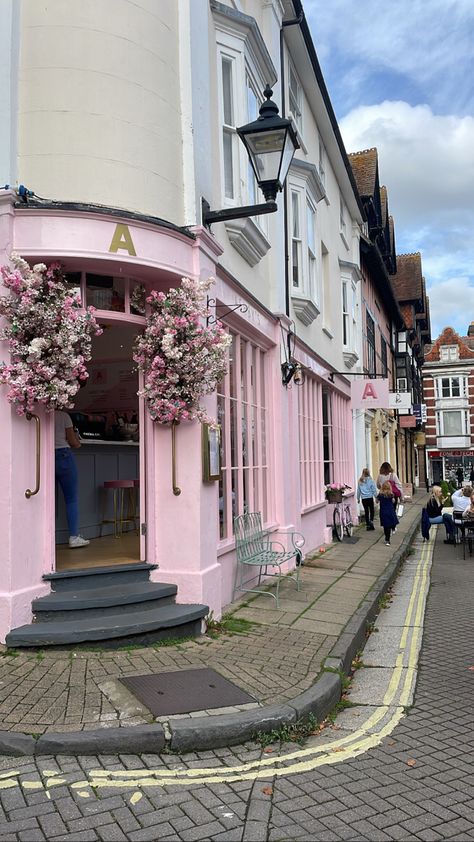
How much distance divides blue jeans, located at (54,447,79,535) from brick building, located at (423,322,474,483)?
2241 inches

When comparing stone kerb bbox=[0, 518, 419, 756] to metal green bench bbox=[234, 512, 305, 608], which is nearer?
stone kerb bbox=[0, 518, 419, 756]

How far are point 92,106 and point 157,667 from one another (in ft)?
16.4

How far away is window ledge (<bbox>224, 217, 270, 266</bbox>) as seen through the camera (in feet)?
25.6

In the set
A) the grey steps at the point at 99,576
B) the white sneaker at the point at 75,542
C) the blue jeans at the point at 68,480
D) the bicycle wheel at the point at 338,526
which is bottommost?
the bicycle wheel at the point at 338,526

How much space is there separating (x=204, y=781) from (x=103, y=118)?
5529 mm

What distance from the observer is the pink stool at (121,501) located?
30.0 feet

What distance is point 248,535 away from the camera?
814cm

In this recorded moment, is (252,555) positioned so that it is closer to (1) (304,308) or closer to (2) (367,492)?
(1) (304,308)

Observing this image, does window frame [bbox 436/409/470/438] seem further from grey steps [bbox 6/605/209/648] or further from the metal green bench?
grey steps [bbox 6/605/209/648]

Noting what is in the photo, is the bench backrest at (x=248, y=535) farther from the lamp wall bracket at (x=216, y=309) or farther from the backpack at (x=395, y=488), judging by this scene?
the backpack at (x=395, y=488)

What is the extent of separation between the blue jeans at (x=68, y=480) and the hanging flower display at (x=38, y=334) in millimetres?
1743

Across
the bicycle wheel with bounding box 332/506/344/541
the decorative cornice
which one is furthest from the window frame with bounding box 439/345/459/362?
the decorative cornice

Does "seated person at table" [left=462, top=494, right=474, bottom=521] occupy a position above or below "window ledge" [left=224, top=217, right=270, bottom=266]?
below

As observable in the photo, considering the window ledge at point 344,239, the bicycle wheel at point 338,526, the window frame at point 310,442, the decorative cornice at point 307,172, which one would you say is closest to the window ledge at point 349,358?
the window ledge at point 344,239
